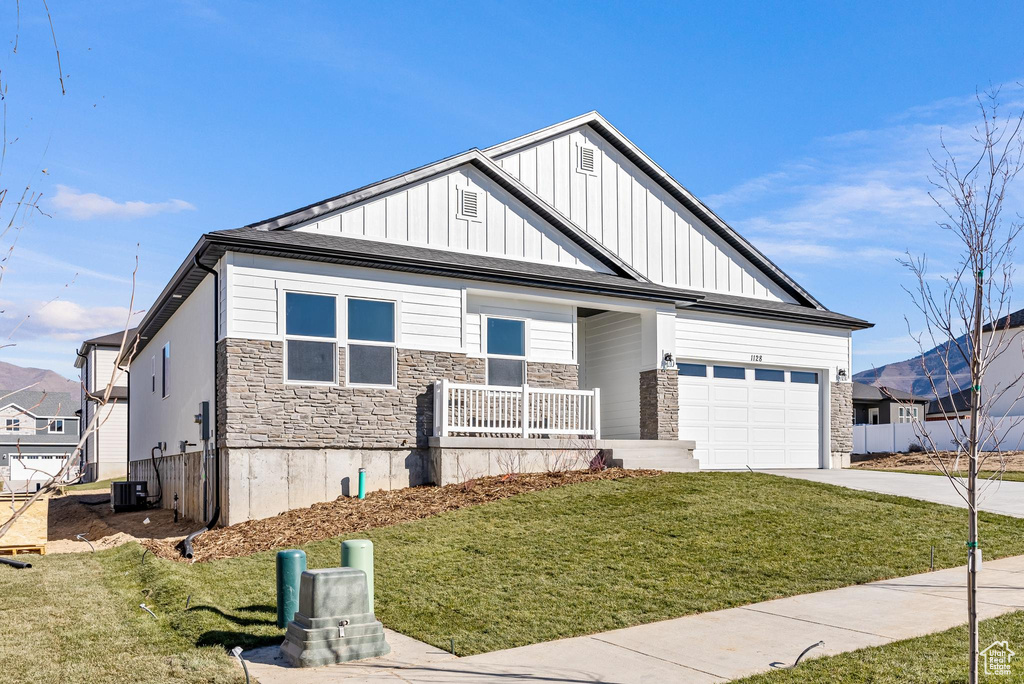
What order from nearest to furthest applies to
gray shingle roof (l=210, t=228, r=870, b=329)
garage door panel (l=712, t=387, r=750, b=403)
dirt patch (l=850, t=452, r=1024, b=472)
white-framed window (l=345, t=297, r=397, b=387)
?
gray shingle roof (l=210, t=228, r=870, b=329) → white-framed window (l=345, t=297, r=397, b=387) → garage door panel (l=712, t=387, r=750, b=403) → dirt patch (l=850, t=452, r=1024, b=472)

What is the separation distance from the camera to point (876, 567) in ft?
31.2

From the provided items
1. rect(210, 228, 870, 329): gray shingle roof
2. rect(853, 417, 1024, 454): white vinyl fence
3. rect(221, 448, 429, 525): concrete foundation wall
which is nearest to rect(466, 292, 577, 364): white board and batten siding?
rect(210, 228, 870, 329): gray shingle roof

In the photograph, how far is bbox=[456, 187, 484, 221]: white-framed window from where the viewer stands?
17328 millimetres

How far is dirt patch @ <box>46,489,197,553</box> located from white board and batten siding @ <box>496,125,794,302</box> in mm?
10609

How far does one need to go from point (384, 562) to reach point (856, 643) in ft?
18.7

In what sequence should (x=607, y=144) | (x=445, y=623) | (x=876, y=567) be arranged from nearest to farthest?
(x=445, y=623), (x=876, y=567), (x=607, y=144)

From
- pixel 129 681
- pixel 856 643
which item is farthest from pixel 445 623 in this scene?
pixel 856 643

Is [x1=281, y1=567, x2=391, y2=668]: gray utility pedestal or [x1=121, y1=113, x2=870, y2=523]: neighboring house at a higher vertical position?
[x1=121, y1=113, x2=870, y2=523]: neighboring house

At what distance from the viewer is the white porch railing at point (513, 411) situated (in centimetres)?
1529

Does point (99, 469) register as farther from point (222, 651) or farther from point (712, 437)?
point (222, 651)

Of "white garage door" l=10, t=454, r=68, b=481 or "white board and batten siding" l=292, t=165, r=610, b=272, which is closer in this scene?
"white garage door" l=10, t=454, r=68, b=481

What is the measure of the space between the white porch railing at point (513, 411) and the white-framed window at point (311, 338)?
200 centimetres

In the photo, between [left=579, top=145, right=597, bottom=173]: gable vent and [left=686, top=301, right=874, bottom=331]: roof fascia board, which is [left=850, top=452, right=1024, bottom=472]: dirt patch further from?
[left=579, top=145, right=597, bottom=173]: gable vent

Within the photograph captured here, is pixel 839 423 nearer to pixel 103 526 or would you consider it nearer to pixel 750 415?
pixel 750 415
